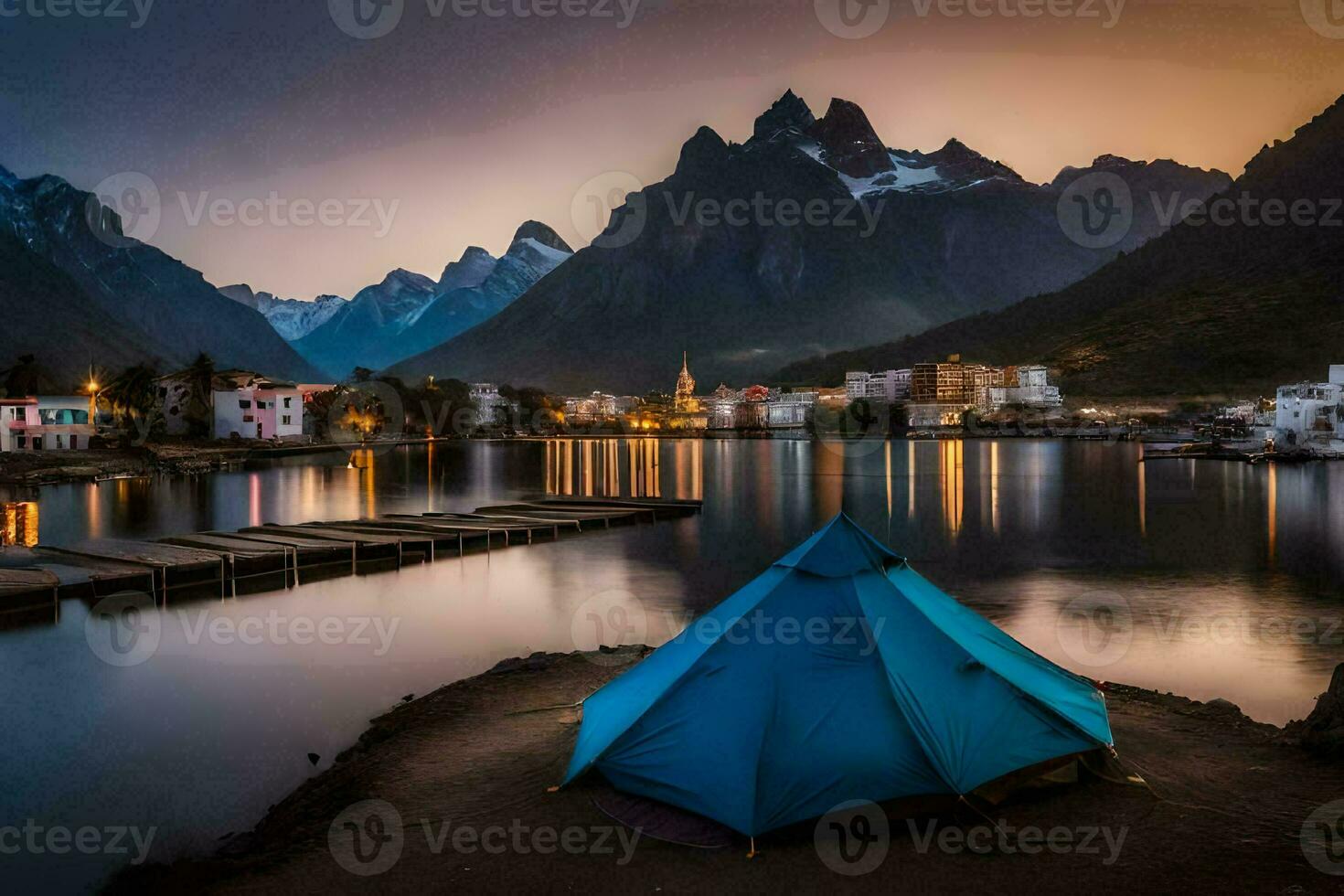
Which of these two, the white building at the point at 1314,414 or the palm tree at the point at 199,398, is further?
the white building at the point at 1314,414

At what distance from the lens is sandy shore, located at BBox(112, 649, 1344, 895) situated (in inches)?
299

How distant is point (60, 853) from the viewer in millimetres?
9547

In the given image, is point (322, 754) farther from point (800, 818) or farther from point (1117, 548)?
point (1117, 548)

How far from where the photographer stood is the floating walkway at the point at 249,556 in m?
22.5

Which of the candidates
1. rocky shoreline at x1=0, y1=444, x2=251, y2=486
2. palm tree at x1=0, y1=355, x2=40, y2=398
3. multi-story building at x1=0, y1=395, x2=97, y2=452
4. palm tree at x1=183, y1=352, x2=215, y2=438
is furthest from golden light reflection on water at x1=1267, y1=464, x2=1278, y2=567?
palm tree at x1=0, y1=355, x2=40, y2=398

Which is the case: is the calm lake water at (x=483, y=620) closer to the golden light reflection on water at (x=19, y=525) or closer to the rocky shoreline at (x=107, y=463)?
the golden light reflection on water at (x=19, y=525)

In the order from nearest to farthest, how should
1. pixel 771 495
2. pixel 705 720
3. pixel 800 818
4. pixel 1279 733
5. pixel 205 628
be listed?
pixel 800 818, pixel 705 720, pixel 1279 733, pixel 205 628, pixel 771 495

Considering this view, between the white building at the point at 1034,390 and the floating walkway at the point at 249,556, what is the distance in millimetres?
166118

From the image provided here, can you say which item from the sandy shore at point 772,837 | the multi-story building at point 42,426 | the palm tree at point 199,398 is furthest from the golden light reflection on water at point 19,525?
the palm tree at point 199,398

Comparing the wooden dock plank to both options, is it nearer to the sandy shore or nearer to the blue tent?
the sandy shore

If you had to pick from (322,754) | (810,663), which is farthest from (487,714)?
(810,663)

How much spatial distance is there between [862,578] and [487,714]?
587 centimetres

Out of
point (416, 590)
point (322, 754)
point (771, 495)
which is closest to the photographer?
point (322, 754)

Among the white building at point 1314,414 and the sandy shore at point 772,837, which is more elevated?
the white building at point 1314,414
